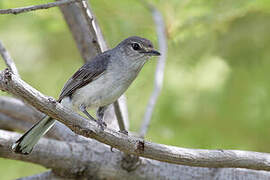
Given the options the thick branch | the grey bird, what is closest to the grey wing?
the grey bird

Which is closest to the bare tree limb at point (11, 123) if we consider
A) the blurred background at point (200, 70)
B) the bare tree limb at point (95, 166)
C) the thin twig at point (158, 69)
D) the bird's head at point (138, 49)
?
the blurred background at point (200, 70)

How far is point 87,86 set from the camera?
3939 millimetres

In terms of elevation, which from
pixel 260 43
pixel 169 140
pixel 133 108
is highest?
pixel 260 43

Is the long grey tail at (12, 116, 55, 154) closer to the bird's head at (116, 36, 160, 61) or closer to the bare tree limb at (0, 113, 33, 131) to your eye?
the bird's head at (116, 36, 160, 61)

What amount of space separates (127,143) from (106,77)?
1043 mm

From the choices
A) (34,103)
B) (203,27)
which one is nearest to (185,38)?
(203,27)

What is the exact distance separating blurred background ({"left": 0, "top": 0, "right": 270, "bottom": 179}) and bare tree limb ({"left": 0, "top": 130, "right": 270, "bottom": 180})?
1.80ft

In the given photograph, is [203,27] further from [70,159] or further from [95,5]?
[70,159]

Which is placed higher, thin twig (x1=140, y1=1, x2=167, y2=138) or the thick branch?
thin twig (x1=140, y1=1, x2=167, y2=138)

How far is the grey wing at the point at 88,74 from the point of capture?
399 cm

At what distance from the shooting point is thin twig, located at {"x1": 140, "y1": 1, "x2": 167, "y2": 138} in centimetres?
384

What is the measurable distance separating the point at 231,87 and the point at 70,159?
1.73 metres

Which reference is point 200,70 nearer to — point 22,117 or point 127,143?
point 127,143

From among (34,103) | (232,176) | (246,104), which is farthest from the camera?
(246,104)
